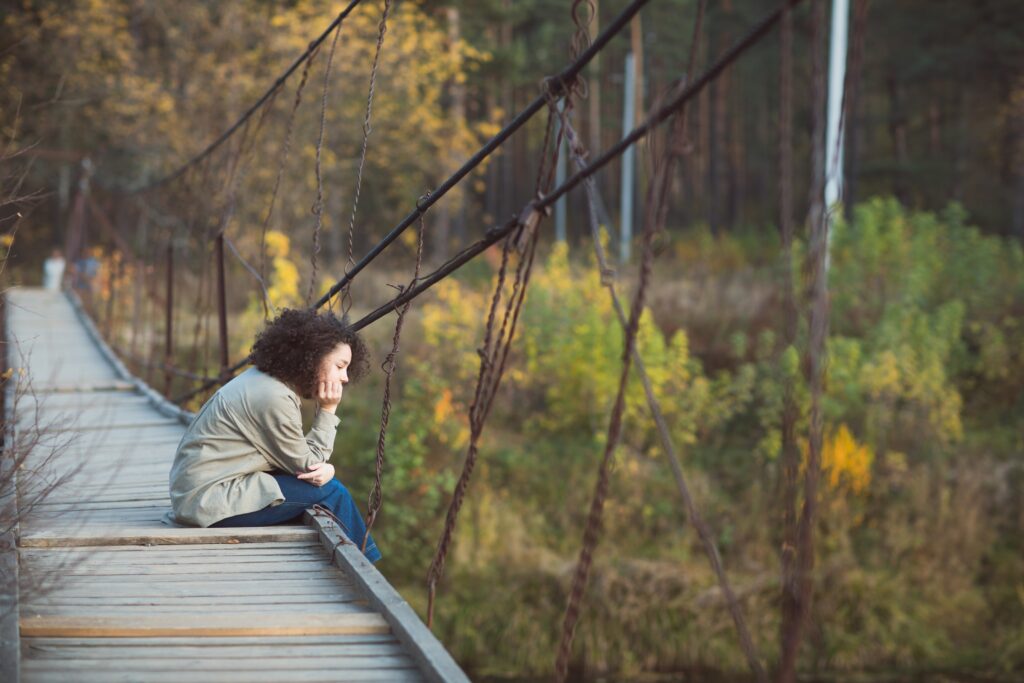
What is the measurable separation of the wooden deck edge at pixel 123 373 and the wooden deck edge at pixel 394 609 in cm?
144

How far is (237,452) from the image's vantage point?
11.1ft

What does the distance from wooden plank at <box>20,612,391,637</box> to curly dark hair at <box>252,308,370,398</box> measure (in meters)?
0.96

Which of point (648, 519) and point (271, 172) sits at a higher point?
point (271, 172)

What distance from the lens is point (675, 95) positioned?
2094 mm

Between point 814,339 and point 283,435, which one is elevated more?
point 814,339

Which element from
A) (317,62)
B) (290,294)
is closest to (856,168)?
(317,62)

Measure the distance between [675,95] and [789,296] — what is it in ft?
2.05

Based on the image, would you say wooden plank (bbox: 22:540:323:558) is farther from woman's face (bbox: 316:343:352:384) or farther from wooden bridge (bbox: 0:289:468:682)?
woman's face (bbox: 316:343:352:384)

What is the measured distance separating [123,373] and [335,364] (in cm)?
457

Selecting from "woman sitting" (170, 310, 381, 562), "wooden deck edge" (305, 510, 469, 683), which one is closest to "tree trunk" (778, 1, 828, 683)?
"wooden deck edge" (305, 510, 469, 683)

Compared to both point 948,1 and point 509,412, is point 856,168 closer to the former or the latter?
point 948,1

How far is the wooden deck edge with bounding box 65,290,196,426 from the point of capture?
223 inches

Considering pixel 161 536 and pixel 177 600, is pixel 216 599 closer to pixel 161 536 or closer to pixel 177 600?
pixel 177 600

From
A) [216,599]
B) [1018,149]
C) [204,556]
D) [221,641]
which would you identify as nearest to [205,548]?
[204,556]
